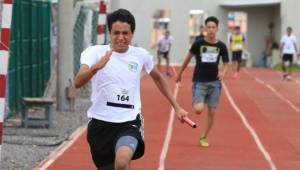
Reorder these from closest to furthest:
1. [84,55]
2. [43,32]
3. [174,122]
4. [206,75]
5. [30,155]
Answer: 1. [84,55]
2. [30,155]
3. [206,75]
4. [174,122]
5. [43,32]

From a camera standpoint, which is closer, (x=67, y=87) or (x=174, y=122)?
(x=174, y=122)

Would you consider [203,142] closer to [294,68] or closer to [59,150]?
[59,150]

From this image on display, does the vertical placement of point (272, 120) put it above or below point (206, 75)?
below

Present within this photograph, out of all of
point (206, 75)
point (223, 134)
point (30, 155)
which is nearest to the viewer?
point (30, 155)

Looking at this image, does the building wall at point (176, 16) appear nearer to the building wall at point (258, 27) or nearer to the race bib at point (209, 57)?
the building wall at point (258, 27)

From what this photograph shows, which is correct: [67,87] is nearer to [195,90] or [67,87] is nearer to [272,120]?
[272,120]

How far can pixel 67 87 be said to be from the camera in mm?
17875

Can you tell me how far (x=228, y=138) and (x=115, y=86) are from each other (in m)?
7.07

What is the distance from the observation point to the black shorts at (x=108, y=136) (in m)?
6.74

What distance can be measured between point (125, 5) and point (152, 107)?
76.2ft

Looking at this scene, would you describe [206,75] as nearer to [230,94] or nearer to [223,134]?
[223,134]

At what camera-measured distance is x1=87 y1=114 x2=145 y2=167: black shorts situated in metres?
6.74

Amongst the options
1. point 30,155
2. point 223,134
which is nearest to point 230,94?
point 223,134

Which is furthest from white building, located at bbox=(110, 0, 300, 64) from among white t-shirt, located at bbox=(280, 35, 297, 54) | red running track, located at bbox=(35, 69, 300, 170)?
red running track, located at bbox=(35, 69, 300, 170)
